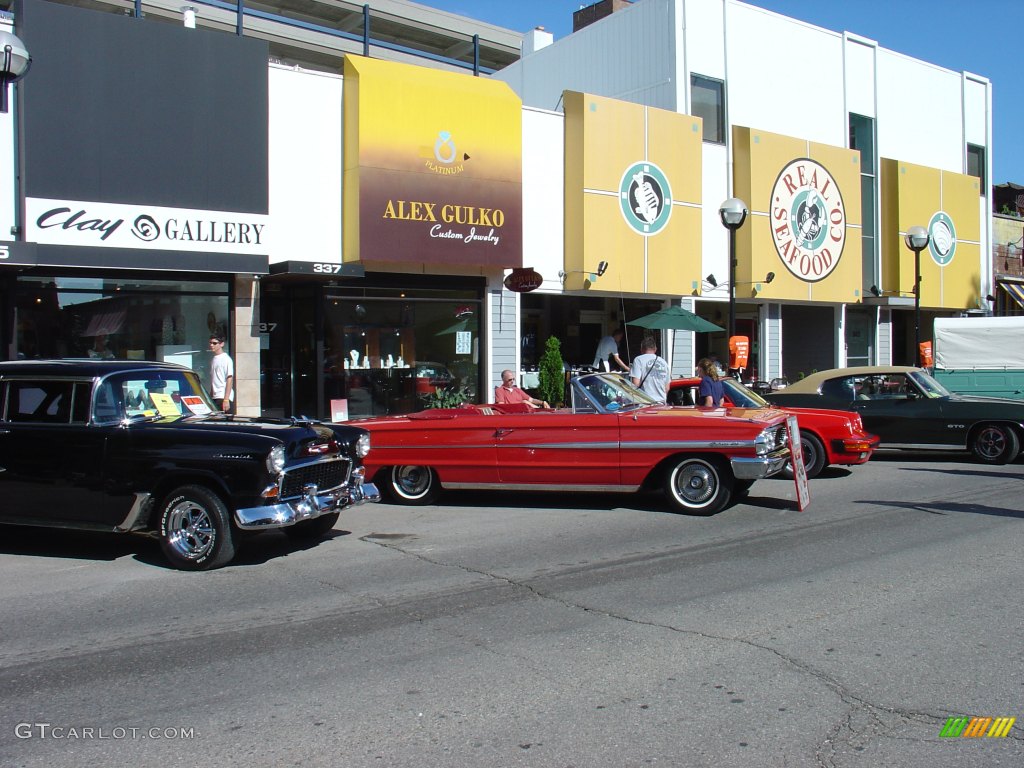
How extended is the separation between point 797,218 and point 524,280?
8.95m

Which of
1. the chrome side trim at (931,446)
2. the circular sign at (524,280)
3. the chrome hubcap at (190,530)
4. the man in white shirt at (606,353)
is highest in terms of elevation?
the circular sign at (524,280)

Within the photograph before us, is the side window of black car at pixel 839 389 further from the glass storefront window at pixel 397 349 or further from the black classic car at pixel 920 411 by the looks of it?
the glass storefront window at pixel 397 349

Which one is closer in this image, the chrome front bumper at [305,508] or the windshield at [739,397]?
the chrome front bumper at [305,508]

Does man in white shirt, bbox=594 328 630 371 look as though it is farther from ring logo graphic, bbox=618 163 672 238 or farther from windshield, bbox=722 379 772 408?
windshield, bbox=722 379 772 408

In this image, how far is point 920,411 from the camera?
14.6 m

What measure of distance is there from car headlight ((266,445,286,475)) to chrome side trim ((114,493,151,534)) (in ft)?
3.50

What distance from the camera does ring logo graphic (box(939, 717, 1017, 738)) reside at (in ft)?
13.8

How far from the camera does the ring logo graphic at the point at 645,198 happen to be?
1928cm

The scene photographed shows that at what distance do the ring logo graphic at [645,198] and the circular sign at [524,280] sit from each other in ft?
10.1

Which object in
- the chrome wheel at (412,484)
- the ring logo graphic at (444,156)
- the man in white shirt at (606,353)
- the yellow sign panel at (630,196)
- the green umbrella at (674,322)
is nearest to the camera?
the chrome wheel at (412,484)

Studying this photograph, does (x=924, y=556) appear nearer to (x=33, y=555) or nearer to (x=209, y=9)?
(x=33, y=555)

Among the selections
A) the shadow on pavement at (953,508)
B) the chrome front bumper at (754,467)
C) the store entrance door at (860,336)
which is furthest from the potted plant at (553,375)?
the store entrance door at (860,336)

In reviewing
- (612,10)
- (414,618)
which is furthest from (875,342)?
(414,618)

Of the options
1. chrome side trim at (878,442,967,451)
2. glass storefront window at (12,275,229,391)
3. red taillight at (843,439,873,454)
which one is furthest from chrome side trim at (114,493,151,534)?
chrome side trim at (878,442,967,451)
